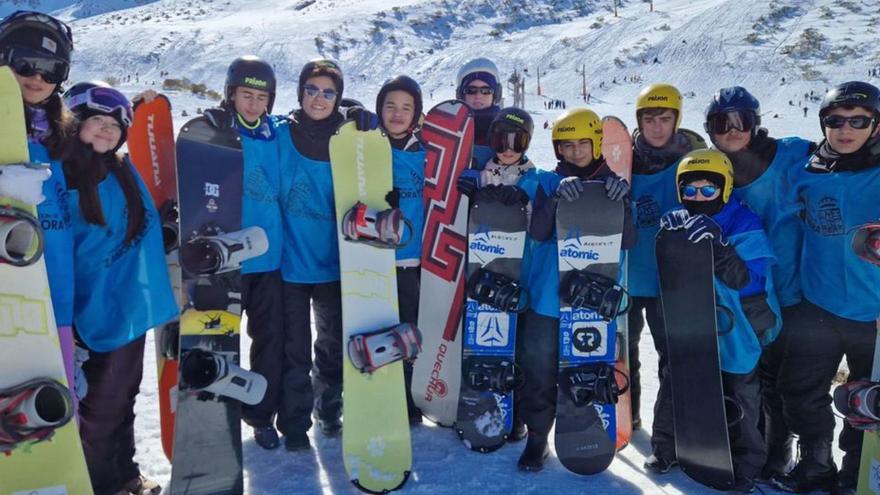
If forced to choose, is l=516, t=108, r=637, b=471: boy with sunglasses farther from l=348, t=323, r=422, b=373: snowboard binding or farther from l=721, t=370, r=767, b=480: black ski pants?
l=721, t=370, r=767, b=480: black ski pants

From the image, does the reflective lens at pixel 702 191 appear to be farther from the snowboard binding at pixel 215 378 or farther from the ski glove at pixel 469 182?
the snowboard binding at pixel 215 378

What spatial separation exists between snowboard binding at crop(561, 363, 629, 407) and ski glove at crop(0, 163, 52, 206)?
241cm

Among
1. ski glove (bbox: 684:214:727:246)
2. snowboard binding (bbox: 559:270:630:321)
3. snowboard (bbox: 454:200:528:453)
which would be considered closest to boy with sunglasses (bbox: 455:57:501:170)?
snowboard (bbox: 454:200:528:453)

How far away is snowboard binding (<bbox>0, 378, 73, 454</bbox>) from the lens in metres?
2.30

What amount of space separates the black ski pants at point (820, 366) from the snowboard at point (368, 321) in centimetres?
186

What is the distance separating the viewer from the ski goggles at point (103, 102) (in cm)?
266

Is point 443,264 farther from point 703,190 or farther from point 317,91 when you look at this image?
point 703,190

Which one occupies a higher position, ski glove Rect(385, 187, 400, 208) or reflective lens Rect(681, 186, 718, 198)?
reflective lens Rect(681, 186, 718, 198)

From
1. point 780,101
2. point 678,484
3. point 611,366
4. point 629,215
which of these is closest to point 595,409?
point 611,366

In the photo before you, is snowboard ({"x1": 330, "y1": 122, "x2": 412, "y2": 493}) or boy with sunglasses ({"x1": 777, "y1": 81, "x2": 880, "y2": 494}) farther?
snowboard ({"x1": 330, "y1": 122, "x2": 412, "y2": 493})

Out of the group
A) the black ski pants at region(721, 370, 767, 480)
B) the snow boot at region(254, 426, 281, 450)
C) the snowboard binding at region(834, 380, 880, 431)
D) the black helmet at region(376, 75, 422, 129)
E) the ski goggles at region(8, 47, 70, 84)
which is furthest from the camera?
the black helmet at region(376, 75, 422, 129)

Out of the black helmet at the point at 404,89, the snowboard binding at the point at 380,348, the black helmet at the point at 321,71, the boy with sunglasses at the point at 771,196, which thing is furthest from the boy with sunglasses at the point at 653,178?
the black helmet at the point at 321,71

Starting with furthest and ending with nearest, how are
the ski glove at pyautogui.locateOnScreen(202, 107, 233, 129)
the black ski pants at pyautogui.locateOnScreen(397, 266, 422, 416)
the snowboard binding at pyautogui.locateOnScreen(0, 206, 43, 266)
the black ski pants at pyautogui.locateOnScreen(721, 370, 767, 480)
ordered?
the black ski pants at pyautogui.locateOnScreen(397, 266, 422, 416) → the ski glove at pyautogui.locateOnScreen(202, 107, 233, 129) → the black ski pants at pyautogui.locateOnScreen(721, 370, 767, 480) → the snowboard binding at pyautogui.locateOnScreen(0, 206, 43, 266)

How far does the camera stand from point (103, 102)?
2674mm
